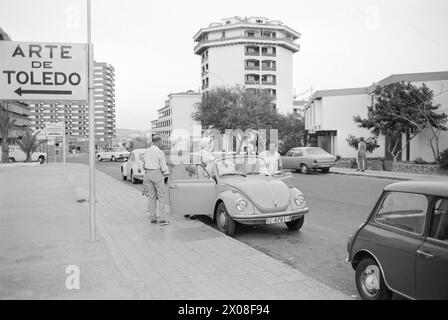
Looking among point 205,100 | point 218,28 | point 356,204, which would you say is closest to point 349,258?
point 356,204

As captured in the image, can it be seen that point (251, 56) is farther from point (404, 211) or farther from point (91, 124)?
Answer: point (404, 211)

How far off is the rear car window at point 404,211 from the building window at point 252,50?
250 ft

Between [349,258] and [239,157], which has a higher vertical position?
[239,157]

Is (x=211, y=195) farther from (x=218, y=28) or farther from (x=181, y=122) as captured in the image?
(x=181, y=122)

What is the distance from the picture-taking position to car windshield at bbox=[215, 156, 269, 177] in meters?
8.89

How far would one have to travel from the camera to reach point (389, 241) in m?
4.16

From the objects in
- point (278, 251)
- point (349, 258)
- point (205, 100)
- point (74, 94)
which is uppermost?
point (205, 100)

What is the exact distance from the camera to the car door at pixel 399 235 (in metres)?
3.88

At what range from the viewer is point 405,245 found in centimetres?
395

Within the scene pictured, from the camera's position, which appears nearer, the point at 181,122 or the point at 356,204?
the point at 356,204

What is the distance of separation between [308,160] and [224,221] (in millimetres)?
16127

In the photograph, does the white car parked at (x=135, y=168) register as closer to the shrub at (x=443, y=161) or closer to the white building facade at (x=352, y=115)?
the shrub at (x=443, y=161)

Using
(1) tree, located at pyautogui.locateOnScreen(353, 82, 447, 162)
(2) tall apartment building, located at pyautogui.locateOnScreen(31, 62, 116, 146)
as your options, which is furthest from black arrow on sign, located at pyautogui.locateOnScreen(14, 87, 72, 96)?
(2) tall apartment building, located at pyautogui.locateOnScreen(31, 62, 116, 146)
